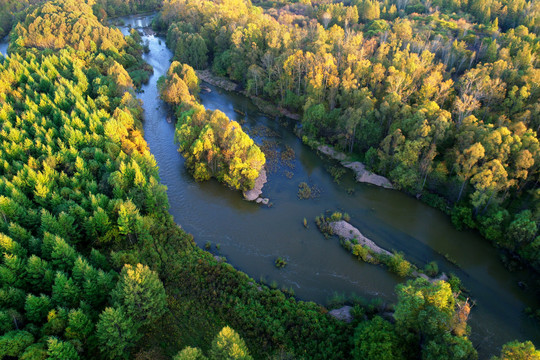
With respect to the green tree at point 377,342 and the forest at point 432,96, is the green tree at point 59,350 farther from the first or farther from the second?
the forest at point 432,96

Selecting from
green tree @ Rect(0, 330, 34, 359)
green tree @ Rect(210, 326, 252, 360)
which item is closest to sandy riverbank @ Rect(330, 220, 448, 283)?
green tree @ Rect(210, 326, 252, 360)

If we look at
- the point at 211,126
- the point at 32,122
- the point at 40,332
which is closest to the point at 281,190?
the point at 211,126

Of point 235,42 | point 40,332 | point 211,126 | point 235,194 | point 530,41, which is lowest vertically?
point 235,194

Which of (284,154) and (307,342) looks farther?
(284,154)

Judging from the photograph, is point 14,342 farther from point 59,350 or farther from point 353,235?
point 353,235

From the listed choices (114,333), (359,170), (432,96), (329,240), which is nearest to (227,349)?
(114,333)

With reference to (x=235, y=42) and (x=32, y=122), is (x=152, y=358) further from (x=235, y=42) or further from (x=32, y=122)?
(x=235, y=42)
